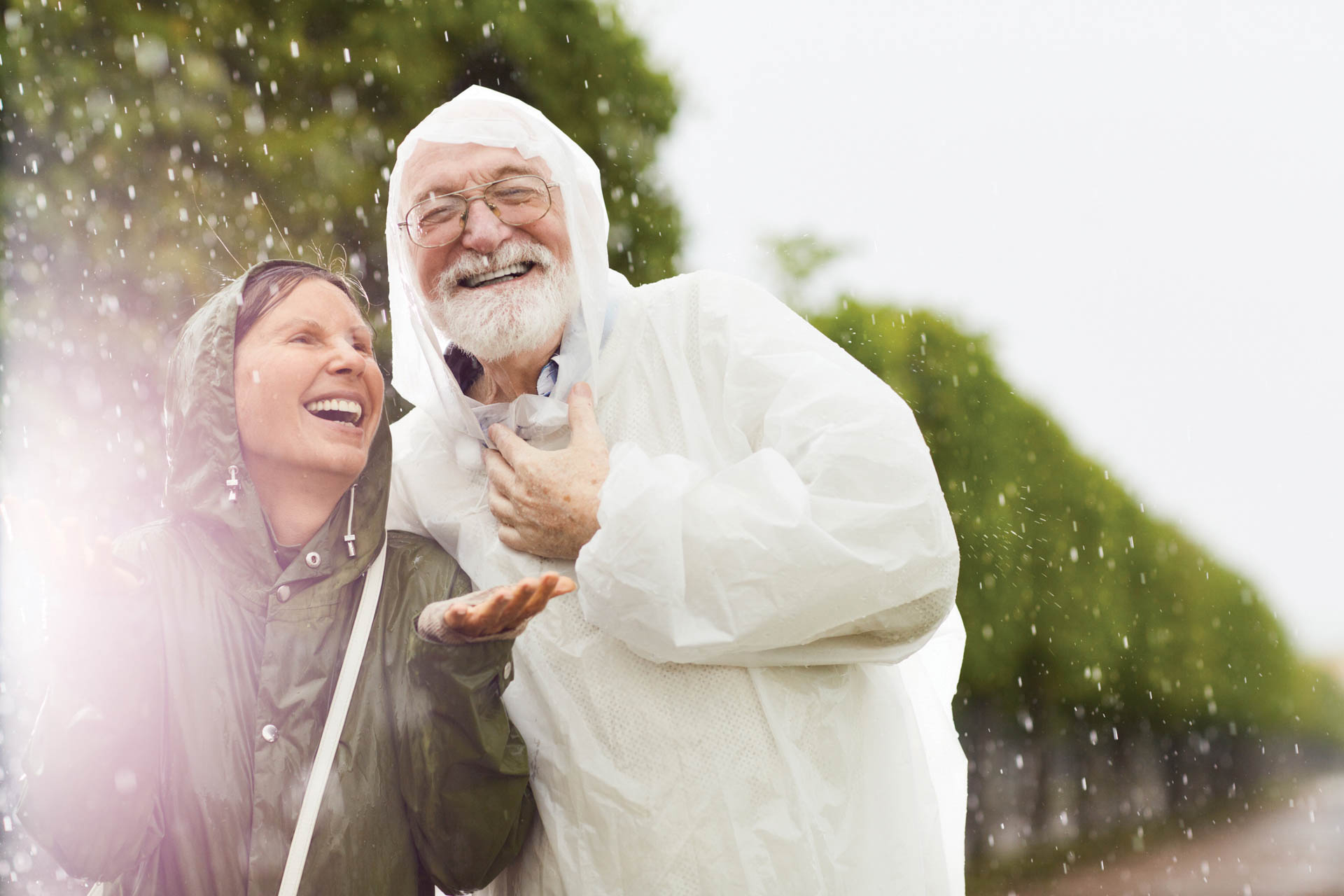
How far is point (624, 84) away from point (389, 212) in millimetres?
4589

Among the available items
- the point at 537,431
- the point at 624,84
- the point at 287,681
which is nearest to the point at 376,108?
the point at 624,84

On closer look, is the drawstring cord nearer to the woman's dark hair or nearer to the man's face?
the woman's dark hair

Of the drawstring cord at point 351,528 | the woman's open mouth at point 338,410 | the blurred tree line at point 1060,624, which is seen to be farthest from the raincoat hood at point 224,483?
the blurred tree line at point 1060,624

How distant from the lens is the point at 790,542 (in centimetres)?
Answer: 227

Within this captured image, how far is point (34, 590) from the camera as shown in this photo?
1997mm

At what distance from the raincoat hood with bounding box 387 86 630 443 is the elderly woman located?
12.4 inches

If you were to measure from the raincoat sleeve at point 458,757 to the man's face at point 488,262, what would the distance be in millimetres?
739

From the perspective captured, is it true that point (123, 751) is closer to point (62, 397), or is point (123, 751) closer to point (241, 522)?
point (241, 522)

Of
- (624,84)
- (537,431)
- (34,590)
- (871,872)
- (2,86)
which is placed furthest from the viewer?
(624,84)

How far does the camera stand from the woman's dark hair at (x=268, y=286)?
2467mm

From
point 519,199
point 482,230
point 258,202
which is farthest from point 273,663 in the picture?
point 258,202

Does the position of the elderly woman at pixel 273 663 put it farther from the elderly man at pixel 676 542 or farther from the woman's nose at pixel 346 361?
the elderly man at pixel 676 542

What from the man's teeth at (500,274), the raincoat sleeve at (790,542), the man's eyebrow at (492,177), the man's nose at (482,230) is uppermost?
the man's eyebrow at (492,177)

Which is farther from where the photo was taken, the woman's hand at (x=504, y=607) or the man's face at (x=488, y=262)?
the man's face at (x=488, y=262)
